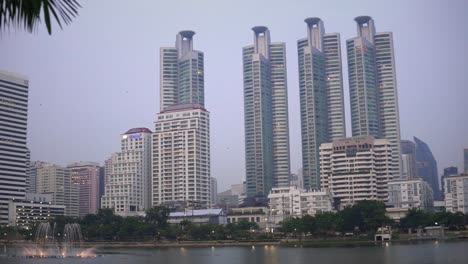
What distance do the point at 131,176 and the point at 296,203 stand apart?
49.5 m

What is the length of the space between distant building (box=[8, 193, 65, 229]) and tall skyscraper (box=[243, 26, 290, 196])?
5062 centimetres

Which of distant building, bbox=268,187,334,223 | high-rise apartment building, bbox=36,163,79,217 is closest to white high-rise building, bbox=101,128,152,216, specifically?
high-rise apartment building, bbox=36,163,79,217

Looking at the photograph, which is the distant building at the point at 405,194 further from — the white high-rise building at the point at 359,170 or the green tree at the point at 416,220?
the green tree at the point at 416,220

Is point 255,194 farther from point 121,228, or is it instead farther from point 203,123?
point 121,228

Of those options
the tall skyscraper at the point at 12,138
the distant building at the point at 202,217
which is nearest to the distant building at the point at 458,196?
the distant building at the point at 202,217

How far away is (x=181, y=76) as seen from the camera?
19175 centimetres

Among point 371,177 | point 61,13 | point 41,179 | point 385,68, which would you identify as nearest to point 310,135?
point 385,68

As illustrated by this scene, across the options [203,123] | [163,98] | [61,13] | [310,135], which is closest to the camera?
[61,13]

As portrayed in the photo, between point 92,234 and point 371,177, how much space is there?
5503 cm

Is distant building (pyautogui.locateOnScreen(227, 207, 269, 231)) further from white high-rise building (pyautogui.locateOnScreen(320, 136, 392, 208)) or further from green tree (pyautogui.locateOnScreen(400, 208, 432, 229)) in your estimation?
green tree (pyautogui.locateOnScreen(400, 208, 432, 229))

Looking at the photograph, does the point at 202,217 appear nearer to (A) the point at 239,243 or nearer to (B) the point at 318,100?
(A) the point at 239,243

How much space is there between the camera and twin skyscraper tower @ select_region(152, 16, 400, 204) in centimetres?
15675

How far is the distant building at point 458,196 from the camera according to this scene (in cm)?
12503

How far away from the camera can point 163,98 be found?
628 feet
